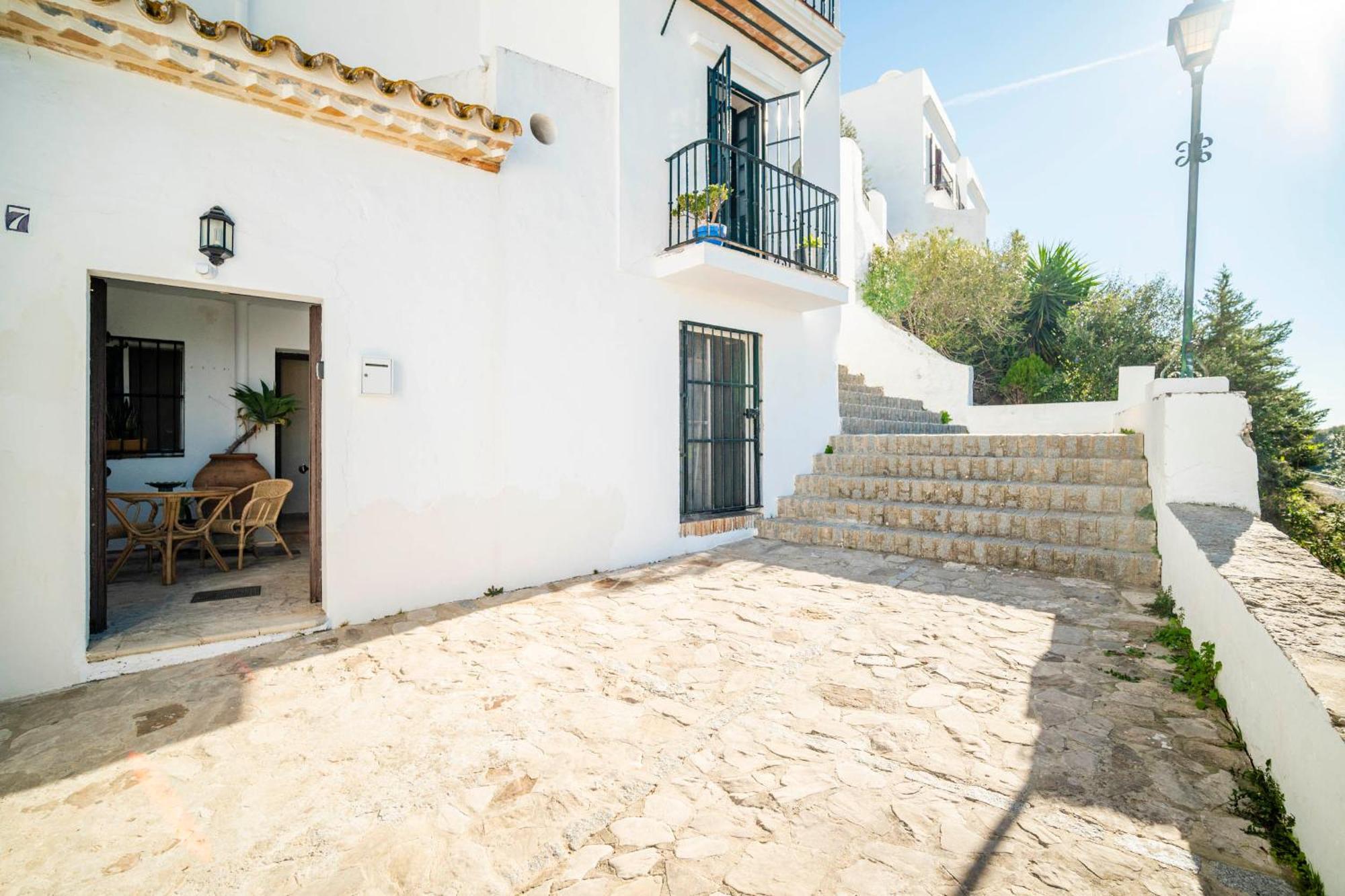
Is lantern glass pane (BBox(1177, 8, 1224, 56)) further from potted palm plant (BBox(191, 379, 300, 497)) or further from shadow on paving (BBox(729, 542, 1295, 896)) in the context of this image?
potted palm plant (BBox(191, 379, 300, 497))

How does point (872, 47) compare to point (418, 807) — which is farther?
point (872, 47)

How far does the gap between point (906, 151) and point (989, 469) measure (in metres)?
15.3

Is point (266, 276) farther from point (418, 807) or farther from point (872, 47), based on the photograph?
point (872, 47)

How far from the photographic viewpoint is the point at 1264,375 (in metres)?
11.6

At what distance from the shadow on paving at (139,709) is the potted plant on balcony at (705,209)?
14.4 feet

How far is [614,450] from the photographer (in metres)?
5.92

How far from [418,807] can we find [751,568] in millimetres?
3950

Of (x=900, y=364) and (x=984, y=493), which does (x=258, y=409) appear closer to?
(x=984, y=493)

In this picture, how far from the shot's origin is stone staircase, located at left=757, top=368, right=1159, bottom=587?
208 inches

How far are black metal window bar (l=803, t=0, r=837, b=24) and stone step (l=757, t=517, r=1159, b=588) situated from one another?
6804mm

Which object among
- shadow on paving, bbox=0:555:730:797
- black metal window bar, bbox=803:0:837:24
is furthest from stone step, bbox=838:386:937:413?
shadow on paving, bbox=0:555:730:797

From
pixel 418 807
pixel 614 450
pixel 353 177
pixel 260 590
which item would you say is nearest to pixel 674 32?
pixel 353 177

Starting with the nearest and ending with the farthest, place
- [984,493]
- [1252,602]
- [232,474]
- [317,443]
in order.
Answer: [1252,602]
[317,443]
[984,493]
[232,474]

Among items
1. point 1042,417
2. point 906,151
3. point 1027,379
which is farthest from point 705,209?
point 906,151
